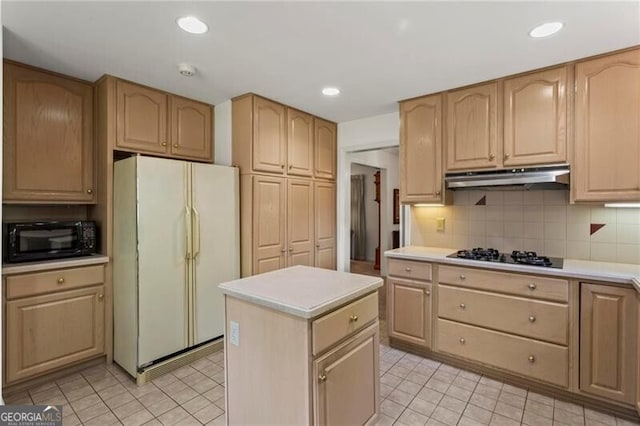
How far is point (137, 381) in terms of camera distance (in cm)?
233

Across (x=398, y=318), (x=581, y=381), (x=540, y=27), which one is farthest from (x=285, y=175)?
(x=581, y=381)

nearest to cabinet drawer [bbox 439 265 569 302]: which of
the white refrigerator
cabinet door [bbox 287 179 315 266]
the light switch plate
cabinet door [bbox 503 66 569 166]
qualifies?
cabinet door [bbox 503 66 569 166]

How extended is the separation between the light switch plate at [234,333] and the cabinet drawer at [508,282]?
5.61ft

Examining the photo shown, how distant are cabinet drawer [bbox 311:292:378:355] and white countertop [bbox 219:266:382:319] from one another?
5 centimetres

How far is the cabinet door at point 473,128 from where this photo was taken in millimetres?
2578

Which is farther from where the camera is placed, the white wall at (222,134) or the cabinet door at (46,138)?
the white wall at (222,134)

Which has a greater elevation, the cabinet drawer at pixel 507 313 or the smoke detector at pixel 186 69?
the smoke detector at pixel 186 69

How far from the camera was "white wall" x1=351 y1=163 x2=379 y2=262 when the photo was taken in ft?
23.9

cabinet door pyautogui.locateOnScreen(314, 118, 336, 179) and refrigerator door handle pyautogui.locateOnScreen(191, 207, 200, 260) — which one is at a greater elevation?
cabinet door pyautogui.locateOnScreen(314, 118, 336, 179)

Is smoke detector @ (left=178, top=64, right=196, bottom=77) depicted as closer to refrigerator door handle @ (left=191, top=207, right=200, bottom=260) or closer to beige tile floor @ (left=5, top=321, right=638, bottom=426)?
refrigerator door handle @ (left=191, top=207, right=200, bottom=260)

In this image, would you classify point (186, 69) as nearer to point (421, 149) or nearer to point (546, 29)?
point (421, 149)

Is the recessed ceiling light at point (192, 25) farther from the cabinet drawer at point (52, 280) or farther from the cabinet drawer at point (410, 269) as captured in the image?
the cabinet drawer at point (410, 269)

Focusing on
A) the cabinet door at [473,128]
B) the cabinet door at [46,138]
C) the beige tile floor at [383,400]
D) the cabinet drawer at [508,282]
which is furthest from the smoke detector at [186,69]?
the cabinet drawer at [508,282]

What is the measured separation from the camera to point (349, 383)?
62.4 inches
